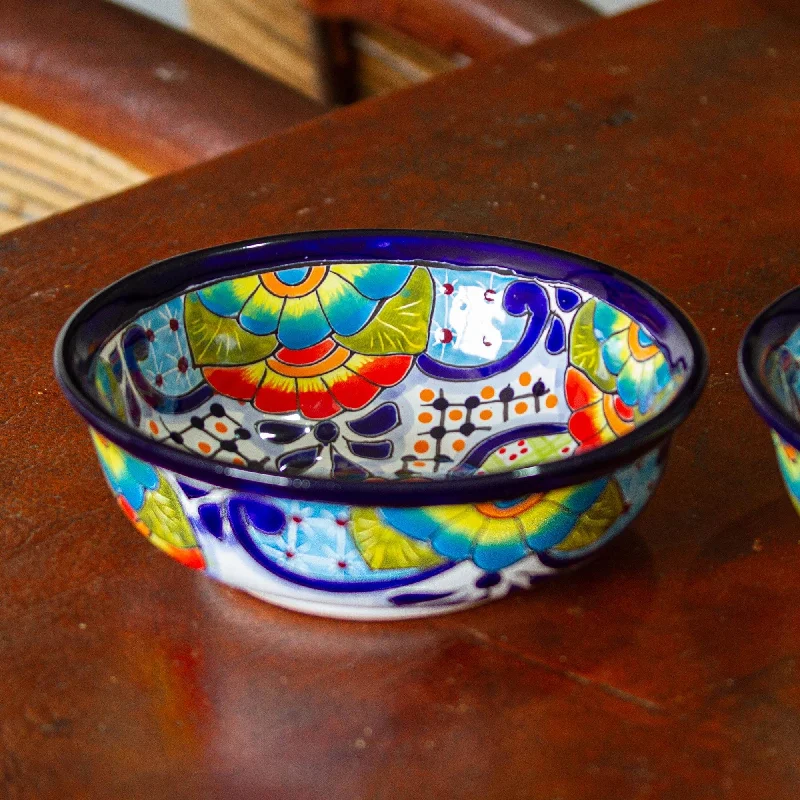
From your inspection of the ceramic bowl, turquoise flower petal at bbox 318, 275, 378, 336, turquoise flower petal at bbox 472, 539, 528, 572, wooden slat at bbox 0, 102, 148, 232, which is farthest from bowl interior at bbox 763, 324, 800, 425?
wooden slat at bbox 0, 102, 148, 232

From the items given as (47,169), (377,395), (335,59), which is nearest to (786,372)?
(377,395)

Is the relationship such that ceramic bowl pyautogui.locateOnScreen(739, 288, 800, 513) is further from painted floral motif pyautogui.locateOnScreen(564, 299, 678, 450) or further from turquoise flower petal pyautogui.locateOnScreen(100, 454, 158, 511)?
turquoise flower petal pyautogui.locateOnScreen(100, 454, 158, 511)

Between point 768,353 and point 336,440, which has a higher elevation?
point 768,353

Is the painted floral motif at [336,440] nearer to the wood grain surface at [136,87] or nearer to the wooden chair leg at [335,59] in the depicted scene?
the wood grain surface at [136,87]

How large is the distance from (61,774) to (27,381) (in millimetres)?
315

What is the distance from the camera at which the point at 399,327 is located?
0.70 meters

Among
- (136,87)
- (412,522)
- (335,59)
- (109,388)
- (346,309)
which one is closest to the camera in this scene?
(412,522)

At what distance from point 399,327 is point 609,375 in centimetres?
12

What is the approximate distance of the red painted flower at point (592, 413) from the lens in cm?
63

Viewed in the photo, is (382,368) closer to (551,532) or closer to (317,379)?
(317,379)

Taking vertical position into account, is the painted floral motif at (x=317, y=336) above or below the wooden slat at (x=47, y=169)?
above

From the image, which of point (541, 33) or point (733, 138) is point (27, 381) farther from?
point (541, 33)

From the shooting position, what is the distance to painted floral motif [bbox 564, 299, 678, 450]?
0.60 m

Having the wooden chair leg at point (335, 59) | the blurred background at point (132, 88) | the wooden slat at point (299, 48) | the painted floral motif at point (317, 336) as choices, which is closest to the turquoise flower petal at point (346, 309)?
the painted floral motif at point (317, 336)
